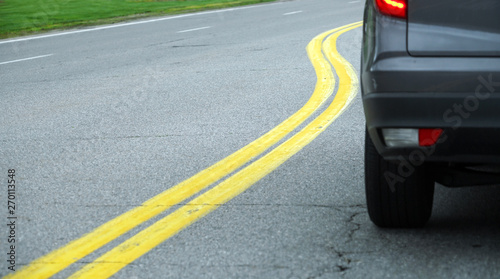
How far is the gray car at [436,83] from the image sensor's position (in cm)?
327

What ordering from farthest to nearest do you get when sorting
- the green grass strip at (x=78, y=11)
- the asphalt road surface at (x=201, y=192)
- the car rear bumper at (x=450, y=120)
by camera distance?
the green grass strip at (x=78, y=11) < the asphalt road surface at (x=201, y=192) < the car rear bumper at (x=450, y=120)

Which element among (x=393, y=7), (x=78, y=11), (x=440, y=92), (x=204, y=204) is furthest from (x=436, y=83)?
(x=78, y=11)

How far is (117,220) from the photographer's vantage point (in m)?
4.30

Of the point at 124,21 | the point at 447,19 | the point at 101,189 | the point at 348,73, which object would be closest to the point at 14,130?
the point at 101,189

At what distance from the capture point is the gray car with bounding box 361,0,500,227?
3.27 metres

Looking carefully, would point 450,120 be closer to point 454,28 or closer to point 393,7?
point 454,28

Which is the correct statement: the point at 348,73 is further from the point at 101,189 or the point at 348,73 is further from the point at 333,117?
the point at 101,189

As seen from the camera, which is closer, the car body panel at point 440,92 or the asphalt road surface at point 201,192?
the car body panel at point 440,92

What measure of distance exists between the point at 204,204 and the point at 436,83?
1684 mm

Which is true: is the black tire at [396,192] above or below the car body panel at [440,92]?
below

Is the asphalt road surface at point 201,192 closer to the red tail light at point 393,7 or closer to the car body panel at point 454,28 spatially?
the car body panel at point 454,28

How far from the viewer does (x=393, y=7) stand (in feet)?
11.3

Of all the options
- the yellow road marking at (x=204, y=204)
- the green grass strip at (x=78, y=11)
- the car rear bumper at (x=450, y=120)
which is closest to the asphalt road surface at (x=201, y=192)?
the yellow road marking at (x=204, y=204)

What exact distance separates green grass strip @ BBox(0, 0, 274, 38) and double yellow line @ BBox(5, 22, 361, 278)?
42.1 ft
